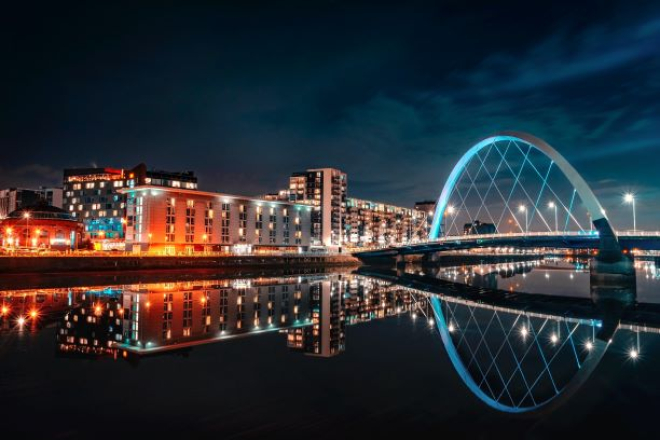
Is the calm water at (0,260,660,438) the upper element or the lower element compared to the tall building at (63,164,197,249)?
lower

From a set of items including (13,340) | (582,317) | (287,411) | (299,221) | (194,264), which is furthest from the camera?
(299,221)

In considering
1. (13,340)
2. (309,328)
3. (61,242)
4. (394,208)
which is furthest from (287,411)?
(394,208)

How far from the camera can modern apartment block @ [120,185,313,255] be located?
7706 centimetres

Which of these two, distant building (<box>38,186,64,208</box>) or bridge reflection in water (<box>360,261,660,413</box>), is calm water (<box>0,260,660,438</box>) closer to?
bridge reflection in water (<box>360,261,660,413</box>)

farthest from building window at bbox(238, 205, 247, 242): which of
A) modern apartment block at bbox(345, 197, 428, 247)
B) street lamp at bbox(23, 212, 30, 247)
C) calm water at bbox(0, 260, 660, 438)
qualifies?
modern apartment block at bbox(345, 197, 428, 247)

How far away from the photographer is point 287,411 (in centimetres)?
1210

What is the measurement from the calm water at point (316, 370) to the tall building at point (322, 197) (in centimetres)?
10150

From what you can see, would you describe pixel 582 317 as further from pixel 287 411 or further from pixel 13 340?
pixel 13 340

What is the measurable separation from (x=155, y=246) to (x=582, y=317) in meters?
64.2

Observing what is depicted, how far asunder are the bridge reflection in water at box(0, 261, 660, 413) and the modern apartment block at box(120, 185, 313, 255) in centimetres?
3382

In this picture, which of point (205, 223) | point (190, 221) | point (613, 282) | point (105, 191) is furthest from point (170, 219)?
point (613, 282)

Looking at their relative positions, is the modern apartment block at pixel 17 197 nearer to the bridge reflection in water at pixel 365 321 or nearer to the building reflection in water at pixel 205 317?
the building reflection in water at pixel 205 317

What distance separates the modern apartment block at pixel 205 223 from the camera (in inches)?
3034

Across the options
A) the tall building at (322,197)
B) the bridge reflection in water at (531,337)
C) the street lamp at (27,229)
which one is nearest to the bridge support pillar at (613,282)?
the bridge reflection in water at (531,337)
